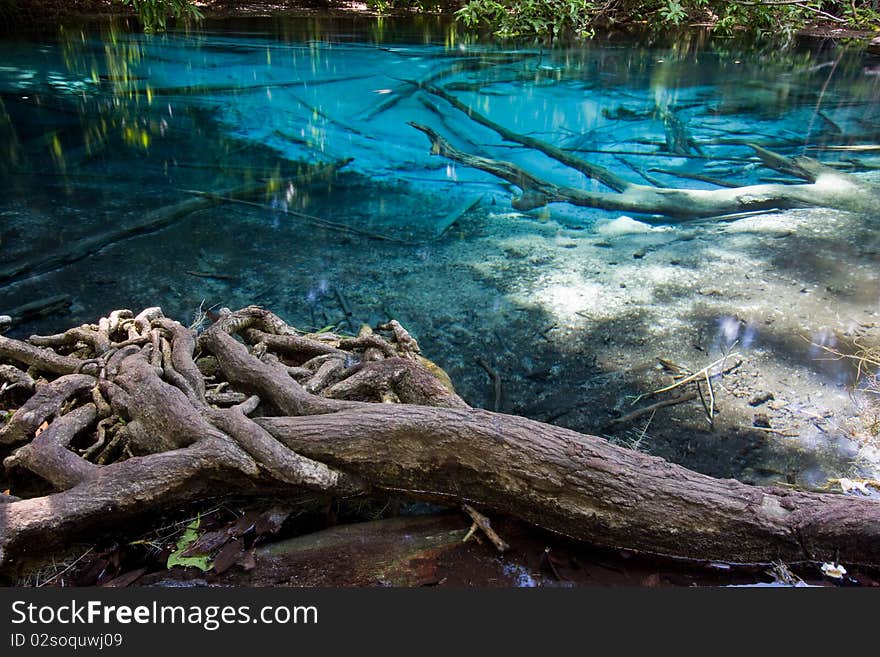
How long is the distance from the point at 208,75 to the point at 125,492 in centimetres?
952

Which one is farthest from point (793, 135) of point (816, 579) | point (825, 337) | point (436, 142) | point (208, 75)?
point (208, 75)

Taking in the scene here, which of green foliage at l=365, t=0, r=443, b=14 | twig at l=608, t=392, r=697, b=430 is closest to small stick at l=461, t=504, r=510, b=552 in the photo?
twig at l=608, t=392, r=697, b=430

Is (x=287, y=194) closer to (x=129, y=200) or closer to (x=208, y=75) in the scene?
(x=129, y=200)

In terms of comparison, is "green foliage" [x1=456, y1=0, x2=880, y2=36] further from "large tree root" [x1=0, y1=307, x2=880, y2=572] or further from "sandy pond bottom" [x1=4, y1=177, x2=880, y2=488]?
"large tree root" [x1=0, y1=307, x2=880, y2=572]

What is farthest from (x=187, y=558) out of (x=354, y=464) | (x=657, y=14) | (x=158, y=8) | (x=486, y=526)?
(x=657, y=14)

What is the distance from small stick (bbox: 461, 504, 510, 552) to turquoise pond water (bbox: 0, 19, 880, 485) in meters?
1.11

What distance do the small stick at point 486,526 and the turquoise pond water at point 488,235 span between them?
1108 mm

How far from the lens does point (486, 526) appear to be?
2713mm

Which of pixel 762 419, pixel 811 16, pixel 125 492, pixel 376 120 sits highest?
pixel 811 16

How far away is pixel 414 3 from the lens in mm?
17719

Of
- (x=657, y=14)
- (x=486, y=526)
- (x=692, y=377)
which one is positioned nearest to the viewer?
(x=486, y=526)

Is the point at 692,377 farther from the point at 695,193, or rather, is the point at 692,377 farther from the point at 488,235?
the point at 695,193

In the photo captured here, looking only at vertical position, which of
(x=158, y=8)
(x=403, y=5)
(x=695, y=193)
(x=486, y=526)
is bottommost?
(x=486, y=526)

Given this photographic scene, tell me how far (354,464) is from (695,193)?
5243 millimetres
